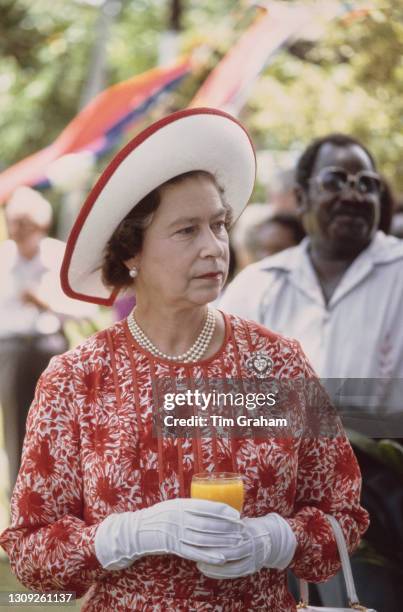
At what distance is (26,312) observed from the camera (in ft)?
21.6

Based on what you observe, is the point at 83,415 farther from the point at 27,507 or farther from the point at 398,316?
the point at 398,316

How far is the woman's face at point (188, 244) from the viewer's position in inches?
85.0

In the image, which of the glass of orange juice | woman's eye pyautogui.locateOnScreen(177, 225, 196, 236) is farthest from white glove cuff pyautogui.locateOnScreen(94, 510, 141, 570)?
woman's eye pyautogui.locateOnScreen(177, 225, 196, 236)

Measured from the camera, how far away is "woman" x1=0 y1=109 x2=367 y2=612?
205 cm

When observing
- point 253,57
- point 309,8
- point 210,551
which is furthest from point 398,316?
point 253,57

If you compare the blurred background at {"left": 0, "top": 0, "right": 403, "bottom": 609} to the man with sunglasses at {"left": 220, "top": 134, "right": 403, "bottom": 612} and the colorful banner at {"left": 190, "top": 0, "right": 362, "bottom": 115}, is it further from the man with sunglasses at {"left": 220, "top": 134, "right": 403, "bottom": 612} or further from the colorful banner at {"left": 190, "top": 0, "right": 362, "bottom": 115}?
the man with sunglasses at {"left": 220, "top": 134, "right": 403, "bottom": 612}

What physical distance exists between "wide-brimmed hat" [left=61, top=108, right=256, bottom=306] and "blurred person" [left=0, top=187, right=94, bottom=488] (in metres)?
4.30

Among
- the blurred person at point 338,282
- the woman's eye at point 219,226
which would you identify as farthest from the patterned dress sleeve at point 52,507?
the blurred person at point 338,282

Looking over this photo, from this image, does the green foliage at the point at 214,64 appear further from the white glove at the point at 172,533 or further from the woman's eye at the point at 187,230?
the white glove at the point at 172,533

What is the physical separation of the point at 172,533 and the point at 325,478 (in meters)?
0.40

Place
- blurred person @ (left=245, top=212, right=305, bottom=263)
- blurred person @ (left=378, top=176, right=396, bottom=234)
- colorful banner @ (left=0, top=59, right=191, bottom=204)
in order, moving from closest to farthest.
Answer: blurred person @ (left=378, top=176, right=396, bottom=234) < blurred person @ (left=245, top=212, right=305, bottom=263) < colorful banner @ (left=0, top=59, right=191, bottom=204)

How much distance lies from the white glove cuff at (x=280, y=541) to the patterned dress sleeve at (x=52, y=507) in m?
0.33

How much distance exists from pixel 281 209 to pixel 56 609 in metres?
4.17
